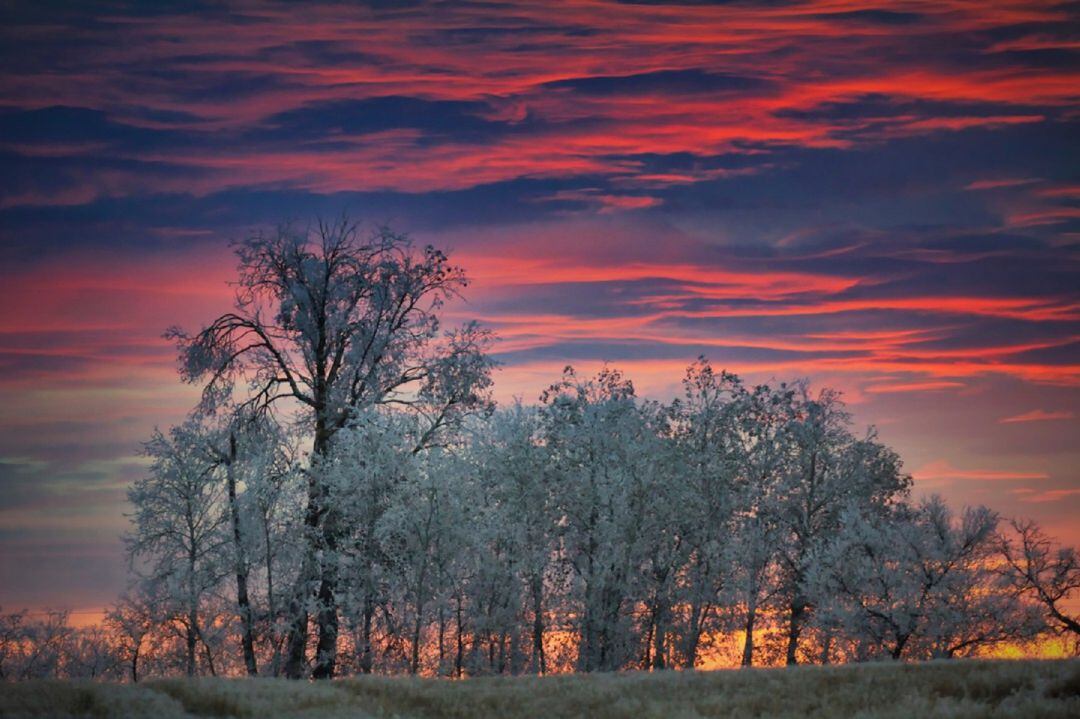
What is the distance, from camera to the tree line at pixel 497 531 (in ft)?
137

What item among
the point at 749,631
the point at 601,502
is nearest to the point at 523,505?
the point at 601,502

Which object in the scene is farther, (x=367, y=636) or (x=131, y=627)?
(x=131, y=627)

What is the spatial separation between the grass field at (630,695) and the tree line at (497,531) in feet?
35.4

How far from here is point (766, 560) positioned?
5775 centimetres

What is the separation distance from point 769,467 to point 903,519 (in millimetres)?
8350

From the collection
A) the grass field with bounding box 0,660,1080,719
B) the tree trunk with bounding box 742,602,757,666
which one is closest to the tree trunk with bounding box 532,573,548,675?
the tree trunk with bounding box 742,602,757,666

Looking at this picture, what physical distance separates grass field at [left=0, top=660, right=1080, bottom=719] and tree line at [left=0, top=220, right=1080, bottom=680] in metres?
10.8

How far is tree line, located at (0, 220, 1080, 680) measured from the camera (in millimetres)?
41781

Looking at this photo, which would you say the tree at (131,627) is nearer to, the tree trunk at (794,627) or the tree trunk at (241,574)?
the tree trunk at (241,574)

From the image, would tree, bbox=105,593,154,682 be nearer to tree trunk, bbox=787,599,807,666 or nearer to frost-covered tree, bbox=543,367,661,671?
frost-covered tree, bbox=543,367,661,671

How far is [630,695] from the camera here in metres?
27.7

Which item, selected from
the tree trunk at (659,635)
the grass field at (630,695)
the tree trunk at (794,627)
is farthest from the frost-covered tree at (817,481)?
the grass field at (630,695)

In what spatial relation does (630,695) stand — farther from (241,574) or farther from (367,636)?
(241,574)

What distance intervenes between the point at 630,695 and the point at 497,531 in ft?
62.9
